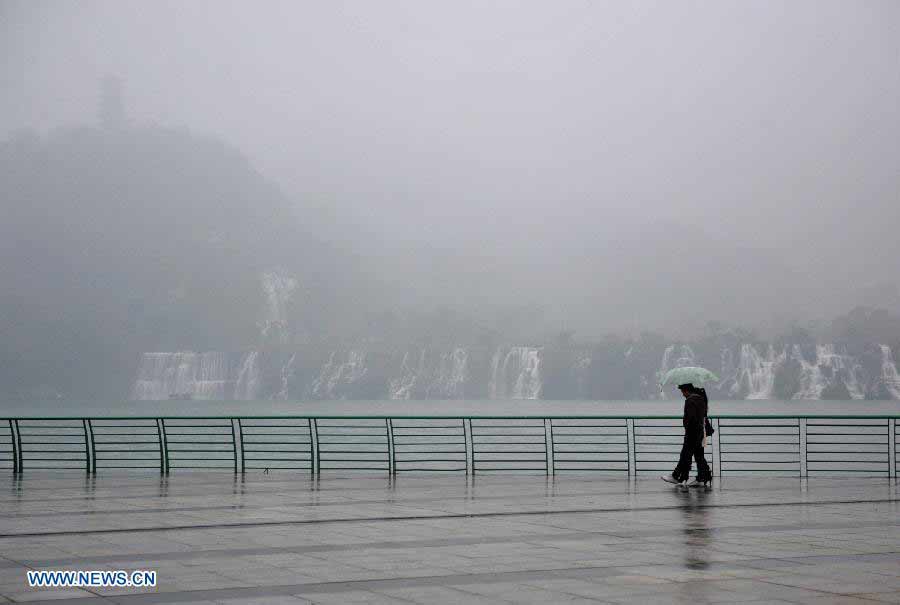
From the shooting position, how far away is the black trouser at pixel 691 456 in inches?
704

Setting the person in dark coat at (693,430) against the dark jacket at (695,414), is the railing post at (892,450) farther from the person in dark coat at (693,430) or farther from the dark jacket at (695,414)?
the dark jacket at (695,414)

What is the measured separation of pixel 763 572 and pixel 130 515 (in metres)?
8.25

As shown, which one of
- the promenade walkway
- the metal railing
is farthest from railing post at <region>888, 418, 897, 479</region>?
the promenade walkway

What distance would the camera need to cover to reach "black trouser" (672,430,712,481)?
17.9m

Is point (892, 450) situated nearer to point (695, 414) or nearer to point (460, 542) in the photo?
point (695, 414)

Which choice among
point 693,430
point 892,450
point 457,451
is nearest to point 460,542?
point 693,430

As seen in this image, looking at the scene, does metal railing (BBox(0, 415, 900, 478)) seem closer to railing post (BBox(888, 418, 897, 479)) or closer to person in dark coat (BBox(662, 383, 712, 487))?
railing post (BBox(888, 418, 897, 479))

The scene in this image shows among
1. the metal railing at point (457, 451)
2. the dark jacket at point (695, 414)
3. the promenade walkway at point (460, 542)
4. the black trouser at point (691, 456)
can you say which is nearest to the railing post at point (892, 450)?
the metal railing at point (457, 451)

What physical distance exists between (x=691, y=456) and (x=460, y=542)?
7.98 meters

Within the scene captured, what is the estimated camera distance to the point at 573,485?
19656 mm

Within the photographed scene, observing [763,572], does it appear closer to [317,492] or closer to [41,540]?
[41,540]

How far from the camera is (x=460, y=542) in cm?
1145

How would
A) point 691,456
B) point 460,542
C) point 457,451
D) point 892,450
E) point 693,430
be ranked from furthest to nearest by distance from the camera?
point 457,451
point 892,450
point 691,456
point 693,430
point 460,542

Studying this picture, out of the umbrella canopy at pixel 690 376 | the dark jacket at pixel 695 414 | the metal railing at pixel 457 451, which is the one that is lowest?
the metal railing at pixel 457 451
